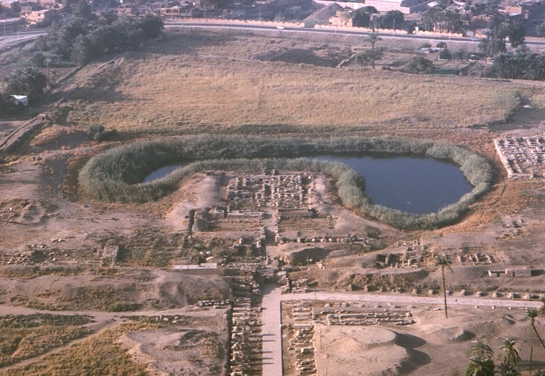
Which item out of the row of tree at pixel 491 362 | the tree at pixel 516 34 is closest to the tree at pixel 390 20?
the tree at pixel 516 34

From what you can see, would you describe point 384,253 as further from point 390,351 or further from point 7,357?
point 7,357

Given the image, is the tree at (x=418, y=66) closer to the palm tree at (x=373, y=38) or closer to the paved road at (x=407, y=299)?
the palm tree at (x=373, y=38)

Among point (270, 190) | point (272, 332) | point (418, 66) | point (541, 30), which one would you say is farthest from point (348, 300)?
point (541, 30)

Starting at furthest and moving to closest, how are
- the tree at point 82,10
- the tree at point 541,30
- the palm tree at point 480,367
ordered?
the tree at point 541,30, the tree at point 82,10, the palm tree at point 480,367

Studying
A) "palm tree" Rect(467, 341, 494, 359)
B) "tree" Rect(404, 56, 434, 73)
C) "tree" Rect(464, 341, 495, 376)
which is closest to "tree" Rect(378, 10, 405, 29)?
"tree" Rect(404, 56, 434, 73)

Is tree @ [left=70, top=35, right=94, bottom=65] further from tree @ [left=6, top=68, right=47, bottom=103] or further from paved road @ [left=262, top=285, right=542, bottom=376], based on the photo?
paved road @ [left=262, top=285, right=542, bottom=376]

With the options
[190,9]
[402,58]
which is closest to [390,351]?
[402,58]
